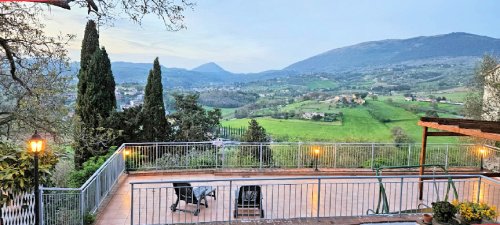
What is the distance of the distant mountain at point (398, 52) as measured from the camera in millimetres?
46656

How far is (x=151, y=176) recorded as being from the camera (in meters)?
10.2

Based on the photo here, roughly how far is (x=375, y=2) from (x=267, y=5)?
850 inches

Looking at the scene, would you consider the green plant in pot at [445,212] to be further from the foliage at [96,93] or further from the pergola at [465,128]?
the foliage at [96,93]

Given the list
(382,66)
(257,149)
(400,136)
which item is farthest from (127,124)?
(382,66)

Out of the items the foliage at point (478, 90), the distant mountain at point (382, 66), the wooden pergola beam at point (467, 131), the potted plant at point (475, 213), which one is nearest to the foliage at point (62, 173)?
the potted plant at point (475, 213)

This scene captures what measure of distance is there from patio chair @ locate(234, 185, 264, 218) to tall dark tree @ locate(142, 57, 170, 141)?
792cm

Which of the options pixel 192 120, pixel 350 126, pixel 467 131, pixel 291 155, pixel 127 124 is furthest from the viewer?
pixel 350 126

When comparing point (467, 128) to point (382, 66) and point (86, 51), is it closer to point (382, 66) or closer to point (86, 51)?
point (86, 51)

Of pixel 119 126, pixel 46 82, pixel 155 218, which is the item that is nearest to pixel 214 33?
pixel 119 126

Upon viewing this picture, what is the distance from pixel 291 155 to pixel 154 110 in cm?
613

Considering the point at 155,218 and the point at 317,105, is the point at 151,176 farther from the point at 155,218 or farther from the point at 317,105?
the point at 317,105

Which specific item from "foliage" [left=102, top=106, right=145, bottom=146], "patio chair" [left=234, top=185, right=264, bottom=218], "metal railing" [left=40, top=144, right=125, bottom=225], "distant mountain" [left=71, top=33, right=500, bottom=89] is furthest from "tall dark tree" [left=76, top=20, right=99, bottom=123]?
"patio chair" [left=234, top=185, right=264, bottom=218]

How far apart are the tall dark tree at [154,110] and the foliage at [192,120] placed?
72cm

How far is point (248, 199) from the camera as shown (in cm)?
696
